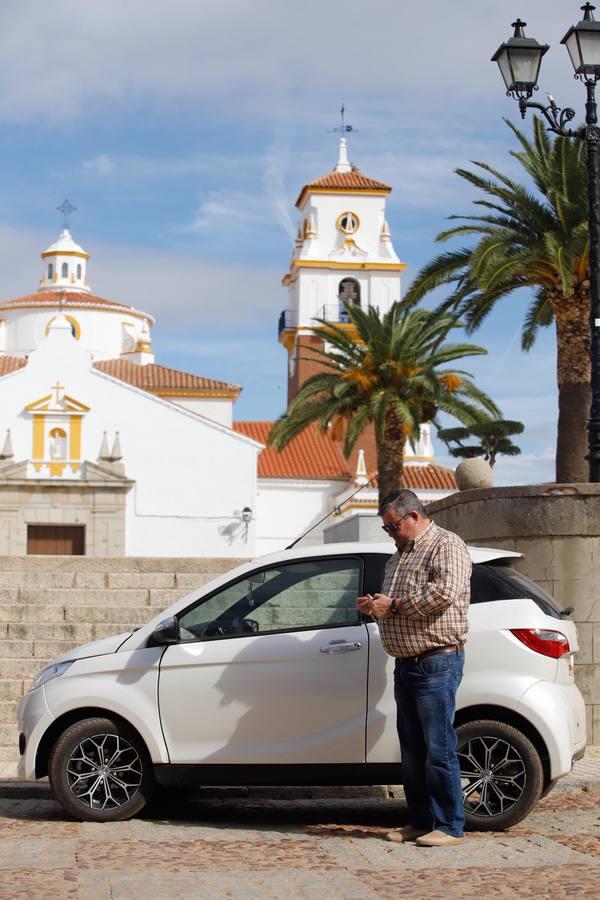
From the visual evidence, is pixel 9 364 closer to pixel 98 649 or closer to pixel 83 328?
pixel 83 328

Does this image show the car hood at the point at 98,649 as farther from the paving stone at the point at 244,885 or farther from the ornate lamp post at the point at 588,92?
the ornate lamp post at the point at 588,92

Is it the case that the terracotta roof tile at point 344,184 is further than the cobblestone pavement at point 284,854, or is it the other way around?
the terracotta roof tile at point 344,184

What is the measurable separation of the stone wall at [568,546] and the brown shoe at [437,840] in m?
4.44

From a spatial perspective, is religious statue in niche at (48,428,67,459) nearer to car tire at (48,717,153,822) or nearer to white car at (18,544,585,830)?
white car at (18,544,585,830)

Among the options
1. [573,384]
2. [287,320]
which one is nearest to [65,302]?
[287,320]

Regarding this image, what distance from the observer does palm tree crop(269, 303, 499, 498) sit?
1195 inches

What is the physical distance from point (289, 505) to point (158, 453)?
33.3 feet

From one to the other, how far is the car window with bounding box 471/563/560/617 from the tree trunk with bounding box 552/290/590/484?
10.9 metres

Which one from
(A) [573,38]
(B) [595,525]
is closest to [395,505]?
(B) [595,525]

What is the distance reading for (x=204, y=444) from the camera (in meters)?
43.6

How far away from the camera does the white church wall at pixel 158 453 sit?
4312 centimetres

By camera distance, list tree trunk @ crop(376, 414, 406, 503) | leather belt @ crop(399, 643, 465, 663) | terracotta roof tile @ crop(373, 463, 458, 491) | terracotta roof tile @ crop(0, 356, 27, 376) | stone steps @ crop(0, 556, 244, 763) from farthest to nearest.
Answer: terracotta roof tile @ crop(373, 463, 458, 491) < terracotta roof tile @ crop(0, 356, 27, 376) < tree trunk @ crop(376, 414, 406, 503) < stone steps @ crop(0, 556, 244, 763) < leather belt @ crop(399, 643, 465, 663)

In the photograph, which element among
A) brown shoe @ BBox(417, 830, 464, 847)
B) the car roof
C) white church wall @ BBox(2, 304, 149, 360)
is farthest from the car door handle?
white church wall @ BBox(2, 304, 149, 360)

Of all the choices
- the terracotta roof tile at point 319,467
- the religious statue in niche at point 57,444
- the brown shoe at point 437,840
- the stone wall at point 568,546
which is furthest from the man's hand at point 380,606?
the terracotta roof tile at point 319,467
